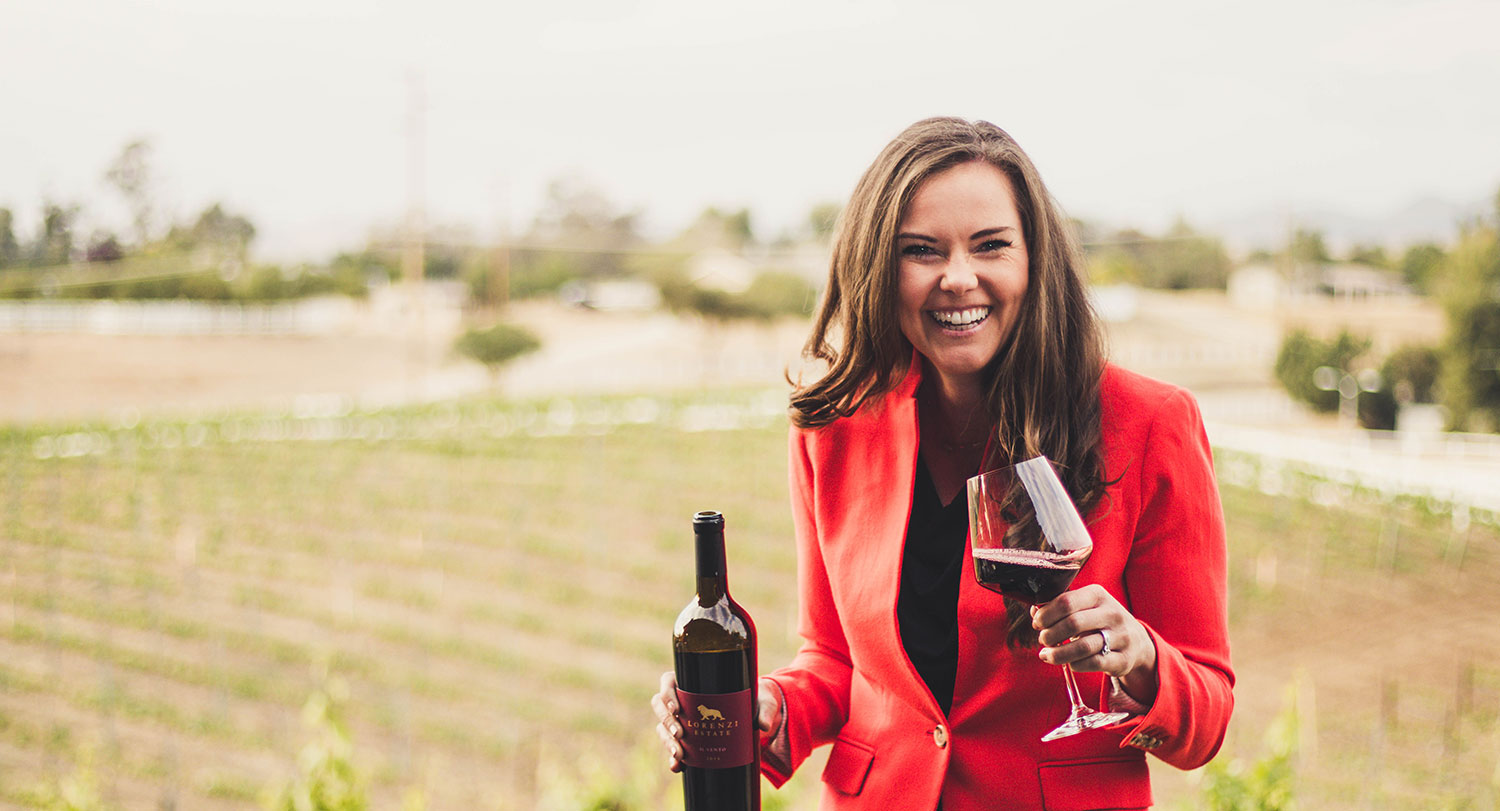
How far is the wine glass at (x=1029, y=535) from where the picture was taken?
100 cm

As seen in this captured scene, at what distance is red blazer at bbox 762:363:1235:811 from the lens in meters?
1.13

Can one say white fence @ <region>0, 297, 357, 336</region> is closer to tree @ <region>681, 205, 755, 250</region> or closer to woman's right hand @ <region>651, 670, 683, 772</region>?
woman's right hand @ <region>651, 670, 683, 772</region>

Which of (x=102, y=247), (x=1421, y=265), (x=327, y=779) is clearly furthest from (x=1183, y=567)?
(x=1421, y=265)

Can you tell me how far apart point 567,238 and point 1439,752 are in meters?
53.9

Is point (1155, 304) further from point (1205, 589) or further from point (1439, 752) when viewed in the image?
point (1205, 589)

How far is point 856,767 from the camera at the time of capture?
1338 mm

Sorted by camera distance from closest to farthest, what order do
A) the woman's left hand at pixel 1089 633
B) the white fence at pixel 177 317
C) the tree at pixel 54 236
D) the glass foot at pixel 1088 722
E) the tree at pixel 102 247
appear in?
the woman's left hand at pixel 1089 633 < the glass foot at pixel 1088 722 < the tree at pixel 54 236 < the tree at pixel 102 247 < the white fence at pixel 177 317

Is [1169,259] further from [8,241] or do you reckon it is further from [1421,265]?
[8,241]

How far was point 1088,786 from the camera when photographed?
1195 mm

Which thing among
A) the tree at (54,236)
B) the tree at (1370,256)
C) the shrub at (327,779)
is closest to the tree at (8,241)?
the tree at (54,236)

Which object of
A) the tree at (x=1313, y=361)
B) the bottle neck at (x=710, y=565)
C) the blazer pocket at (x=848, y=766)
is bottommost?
the tree at (x=1313, y=361)

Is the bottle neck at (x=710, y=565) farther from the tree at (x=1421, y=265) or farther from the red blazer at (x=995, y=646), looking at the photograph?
the tree at (x=1421, y=265)

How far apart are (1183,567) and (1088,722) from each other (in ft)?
0.68

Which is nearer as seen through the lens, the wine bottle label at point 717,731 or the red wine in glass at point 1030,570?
the red wine in glass at point 1030,570
